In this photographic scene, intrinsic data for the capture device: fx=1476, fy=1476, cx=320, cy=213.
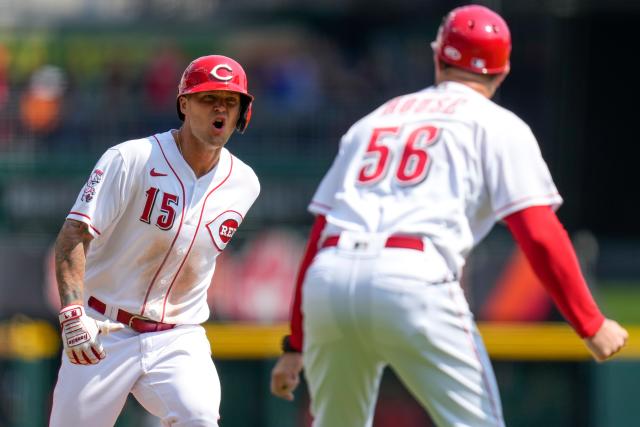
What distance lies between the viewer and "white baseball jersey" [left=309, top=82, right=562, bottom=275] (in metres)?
4.19

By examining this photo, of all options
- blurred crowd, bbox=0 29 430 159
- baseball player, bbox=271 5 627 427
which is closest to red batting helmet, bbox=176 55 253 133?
baseball player, bbox=271 5 627 427

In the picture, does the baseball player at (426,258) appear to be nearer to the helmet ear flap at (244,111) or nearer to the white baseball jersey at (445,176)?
the white baseball jersey at (445,176)

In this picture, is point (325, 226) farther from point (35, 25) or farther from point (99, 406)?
point (35, 25)

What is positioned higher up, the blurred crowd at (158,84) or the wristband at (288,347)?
the wristband at (288,347)

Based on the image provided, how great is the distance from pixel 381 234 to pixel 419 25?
10680mm

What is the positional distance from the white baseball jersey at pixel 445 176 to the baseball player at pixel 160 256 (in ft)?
1.86

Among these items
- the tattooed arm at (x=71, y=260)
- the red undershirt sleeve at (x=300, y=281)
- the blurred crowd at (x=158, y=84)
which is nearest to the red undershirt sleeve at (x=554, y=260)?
the red undershirt sleeve at (x=300, y=281)

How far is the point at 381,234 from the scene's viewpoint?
13.8 feet

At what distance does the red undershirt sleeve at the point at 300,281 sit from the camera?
4555mm

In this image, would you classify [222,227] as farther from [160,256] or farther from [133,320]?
[133,320]

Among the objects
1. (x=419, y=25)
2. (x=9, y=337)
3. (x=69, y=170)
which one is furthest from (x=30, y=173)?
(x=419, y=25)

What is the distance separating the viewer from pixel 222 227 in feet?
15.9

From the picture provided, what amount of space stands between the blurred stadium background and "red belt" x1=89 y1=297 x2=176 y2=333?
22.9ft

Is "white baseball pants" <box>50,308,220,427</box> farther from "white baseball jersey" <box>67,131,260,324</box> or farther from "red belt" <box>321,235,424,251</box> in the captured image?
"red belt" <box>321,235,424,251</box>
